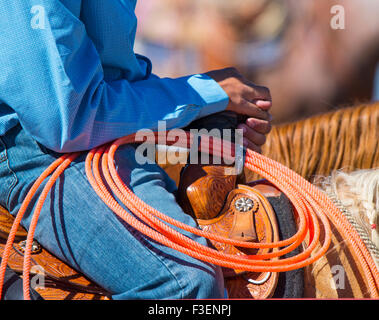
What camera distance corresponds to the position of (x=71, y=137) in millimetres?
911

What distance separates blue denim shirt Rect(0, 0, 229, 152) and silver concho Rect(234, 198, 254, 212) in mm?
253

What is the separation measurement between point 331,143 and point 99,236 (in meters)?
0.97

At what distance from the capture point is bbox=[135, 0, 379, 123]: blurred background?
3.45 m

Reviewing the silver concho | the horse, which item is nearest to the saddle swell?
the silver concho

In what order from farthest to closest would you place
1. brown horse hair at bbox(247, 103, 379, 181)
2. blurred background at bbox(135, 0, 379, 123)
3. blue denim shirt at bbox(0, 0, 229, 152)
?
1. blurred background at bbox(135, 0, 379, 123)
2. brown horse hair at bbox(247, 103, 379, 181)
3. blue denim shirt at bbox(0, 0, 229, 152)

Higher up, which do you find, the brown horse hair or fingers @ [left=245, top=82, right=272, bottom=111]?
fingers @ [left=245, top=82, right=272, bottom=111]

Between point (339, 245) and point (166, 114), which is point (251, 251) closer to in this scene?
point (339, 245)

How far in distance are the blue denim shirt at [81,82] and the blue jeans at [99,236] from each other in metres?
0.08

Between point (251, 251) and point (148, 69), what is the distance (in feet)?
2.00

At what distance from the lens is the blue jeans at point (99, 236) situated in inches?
35.1

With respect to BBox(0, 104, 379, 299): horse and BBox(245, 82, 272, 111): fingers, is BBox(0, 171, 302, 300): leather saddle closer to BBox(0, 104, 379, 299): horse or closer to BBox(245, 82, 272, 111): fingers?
BBox(0, 104, 379, 299): horse

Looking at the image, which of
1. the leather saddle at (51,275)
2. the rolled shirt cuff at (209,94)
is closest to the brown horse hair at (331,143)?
the rolled shirt cuff at (209,94)

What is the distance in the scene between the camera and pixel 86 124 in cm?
92
